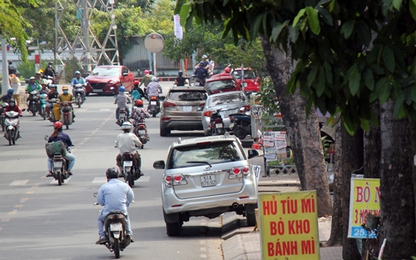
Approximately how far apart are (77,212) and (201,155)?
3964 mm

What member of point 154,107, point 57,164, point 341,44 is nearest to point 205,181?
point 57,164

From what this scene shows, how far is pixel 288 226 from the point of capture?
9914 millimetres

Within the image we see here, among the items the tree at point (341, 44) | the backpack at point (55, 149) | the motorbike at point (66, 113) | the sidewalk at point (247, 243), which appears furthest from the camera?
the motorbike at point (66, 113)

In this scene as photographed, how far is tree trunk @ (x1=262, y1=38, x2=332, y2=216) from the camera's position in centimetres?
1570

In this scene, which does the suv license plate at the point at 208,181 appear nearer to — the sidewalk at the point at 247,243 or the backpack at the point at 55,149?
the sidewalk at the point at 247,243

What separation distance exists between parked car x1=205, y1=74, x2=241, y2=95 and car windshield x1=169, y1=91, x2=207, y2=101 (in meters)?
3.99

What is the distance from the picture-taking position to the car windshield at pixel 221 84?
123 feet

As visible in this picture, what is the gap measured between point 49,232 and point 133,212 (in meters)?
2.56

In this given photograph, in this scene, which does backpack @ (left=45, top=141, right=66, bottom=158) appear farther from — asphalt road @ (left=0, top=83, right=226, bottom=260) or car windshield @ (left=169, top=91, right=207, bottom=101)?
car windshield @ (left=169, top=91, right=207, bottom=101)

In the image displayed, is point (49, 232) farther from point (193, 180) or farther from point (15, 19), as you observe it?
point (15, 19)

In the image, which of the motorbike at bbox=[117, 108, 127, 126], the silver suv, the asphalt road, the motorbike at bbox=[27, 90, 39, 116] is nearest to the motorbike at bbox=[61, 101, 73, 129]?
the motorbike at bbox=[117, 108, 127, 126]

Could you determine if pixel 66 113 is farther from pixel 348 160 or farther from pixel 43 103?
pixel 348 160

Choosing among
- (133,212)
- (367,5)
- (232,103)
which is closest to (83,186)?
(133,212)

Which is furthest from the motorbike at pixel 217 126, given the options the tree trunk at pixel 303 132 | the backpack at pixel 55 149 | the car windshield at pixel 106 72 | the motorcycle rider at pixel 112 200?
the car windshield at pixel 106 72
